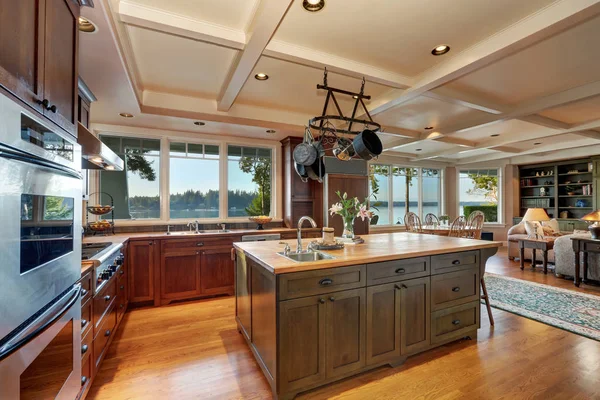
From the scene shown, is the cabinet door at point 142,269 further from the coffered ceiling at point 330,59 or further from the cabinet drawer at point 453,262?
the cabinet drawer at point 453,262

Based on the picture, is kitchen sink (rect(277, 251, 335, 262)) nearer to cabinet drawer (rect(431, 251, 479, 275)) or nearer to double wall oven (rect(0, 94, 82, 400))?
cabinet drawer (rect(431, 251, 479, 275))

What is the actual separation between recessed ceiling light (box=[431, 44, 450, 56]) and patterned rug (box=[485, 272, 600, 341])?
3041 millimetres

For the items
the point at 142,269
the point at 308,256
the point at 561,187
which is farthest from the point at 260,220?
the point at 561,187

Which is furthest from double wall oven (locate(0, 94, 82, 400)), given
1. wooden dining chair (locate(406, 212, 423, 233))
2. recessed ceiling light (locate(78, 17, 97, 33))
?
wooden dining chair (locate(406, 212, 423, 233))

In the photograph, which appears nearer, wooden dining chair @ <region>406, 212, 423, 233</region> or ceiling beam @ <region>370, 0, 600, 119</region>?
A: ceiling beam @ <region>370, 0, 600, 119</region>

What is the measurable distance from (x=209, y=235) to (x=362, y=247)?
2294 mm

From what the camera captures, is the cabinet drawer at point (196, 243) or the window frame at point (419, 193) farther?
the window frame at point (419, 193)

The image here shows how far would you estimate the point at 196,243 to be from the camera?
12.8 ft

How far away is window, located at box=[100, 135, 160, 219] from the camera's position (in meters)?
4.21

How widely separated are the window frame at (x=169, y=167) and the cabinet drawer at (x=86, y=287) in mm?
2561

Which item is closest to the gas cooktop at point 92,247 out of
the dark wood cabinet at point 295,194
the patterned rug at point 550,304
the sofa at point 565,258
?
the dark wood cabinet at point 295,194

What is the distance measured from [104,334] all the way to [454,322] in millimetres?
2996

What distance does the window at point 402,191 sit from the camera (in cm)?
794

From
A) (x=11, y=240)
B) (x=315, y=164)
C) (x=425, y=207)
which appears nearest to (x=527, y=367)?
(x=315, y=164)
